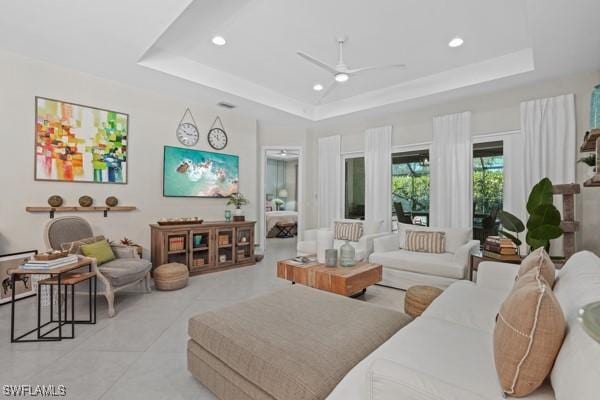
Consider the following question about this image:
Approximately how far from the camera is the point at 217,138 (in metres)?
5.26

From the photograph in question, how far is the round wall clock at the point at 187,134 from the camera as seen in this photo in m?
4.75

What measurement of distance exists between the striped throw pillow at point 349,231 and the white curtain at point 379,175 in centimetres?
46

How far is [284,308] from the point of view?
185cm

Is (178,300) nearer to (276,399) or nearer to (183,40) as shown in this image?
(276,399)

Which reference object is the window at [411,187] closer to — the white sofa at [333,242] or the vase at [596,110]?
the white sofa at [333,242]

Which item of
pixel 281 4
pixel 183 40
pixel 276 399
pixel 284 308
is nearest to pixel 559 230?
pixel 284 308

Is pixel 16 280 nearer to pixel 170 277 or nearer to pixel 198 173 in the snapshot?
pixel 170 277

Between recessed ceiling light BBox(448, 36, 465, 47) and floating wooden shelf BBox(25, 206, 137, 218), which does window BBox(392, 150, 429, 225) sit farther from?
floating wooden shelf BBox(25, 206, 137, 218)

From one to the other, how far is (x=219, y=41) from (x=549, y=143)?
14.8 feet

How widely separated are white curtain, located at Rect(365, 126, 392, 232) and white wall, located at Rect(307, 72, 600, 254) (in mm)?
176

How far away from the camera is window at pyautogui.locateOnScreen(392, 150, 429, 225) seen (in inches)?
203

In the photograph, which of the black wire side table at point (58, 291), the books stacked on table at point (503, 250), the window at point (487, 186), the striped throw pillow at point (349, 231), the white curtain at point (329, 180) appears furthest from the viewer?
the white curtain at point (329, 180)

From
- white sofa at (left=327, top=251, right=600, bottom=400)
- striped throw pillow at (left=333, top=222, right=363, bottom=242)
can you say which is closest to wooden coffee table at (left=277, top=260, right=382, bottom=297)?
white sofa at (left=327, top=251, right=600, bottom=400)

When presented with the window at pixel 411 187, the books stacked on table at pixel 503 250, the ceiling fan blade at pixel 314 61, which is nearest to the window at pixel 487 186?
the window at pixel 411 187
